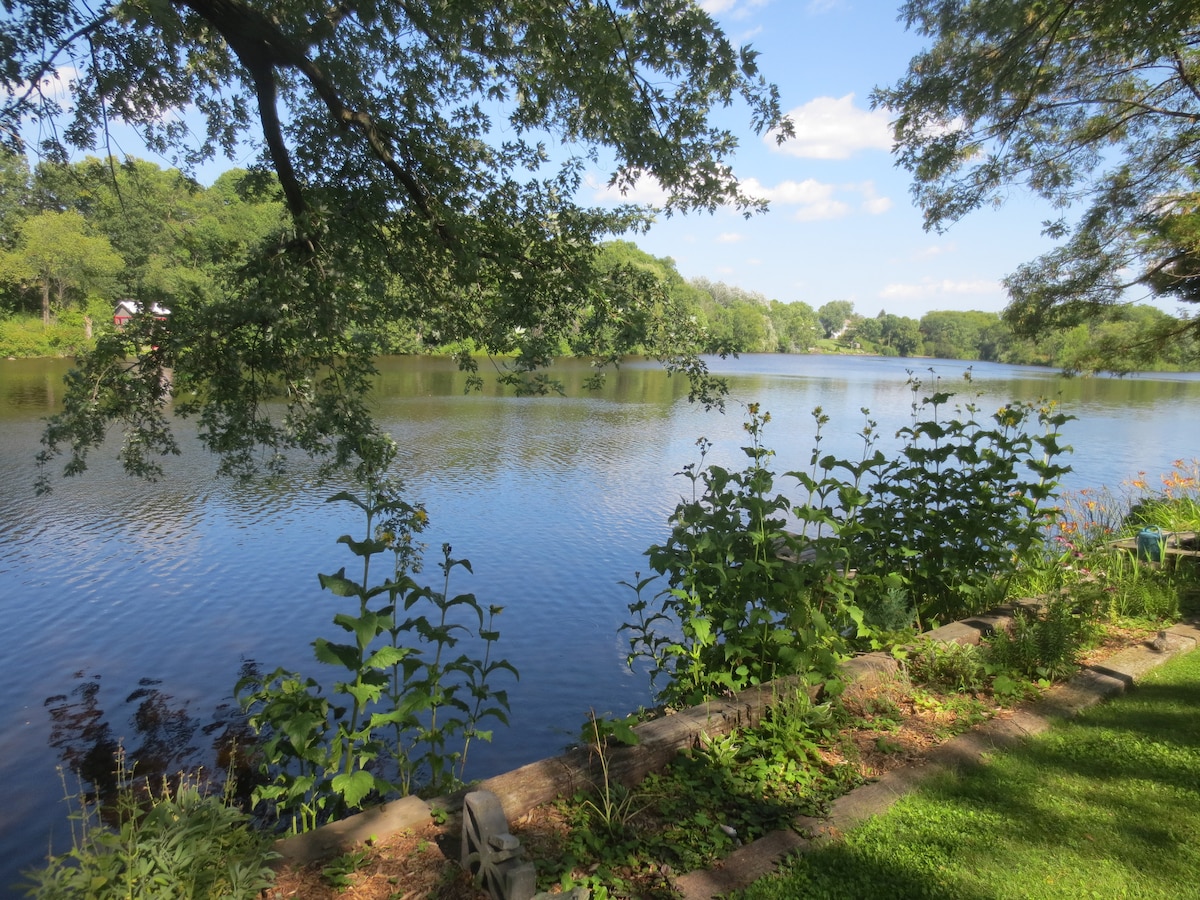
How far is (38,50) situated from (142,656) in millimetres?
4872

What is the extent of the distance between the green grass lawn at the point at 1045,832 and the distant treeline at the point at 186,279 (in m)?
3.29

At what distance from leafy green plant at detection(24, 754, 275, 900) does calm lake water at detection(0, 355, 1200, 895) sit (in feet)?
8.79

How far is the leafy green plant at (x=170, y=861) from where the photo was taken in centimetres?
178

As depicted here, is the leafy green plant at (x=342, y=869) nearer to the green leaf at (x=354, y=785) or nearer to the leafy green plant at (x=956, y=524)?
the green leaf at (x=354, y=785)

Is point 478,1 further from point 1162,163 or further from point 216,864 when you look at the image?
point 1162,163

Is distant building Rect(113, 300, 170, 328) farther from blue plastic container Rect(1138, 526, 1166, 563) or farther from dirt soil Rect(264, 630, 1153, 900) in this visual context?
blue plastic container Rect(1138, 526, 1166, 563)

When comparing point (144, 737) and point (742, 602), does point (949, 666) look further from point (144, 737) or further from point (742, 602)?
point (144, 737)

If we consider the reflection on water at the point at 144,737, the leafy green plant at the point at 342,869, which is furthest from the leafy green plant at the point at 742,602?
the reflection on water at the point at 144,737

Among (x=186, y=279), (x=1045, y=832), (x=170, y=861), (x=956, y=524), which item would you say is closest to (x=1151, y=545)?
(x=956, y=524)

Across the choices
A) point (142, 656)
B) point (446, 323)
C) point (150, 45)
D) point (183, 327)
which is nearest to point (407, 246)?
point (446, 323)

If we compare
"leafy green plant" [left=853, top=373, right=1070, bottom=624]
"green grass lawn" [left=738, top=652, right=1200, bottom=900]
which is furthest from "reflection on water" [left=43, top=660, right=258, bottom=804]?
"leafy green plant" [left=853, top=373, right=1070, bottom=624]

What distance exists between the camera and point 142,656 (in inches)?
244

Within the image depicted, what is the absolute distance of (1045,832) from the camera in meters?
2.53

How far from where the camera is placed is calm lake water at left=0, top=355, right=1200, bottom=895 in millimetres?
5121
